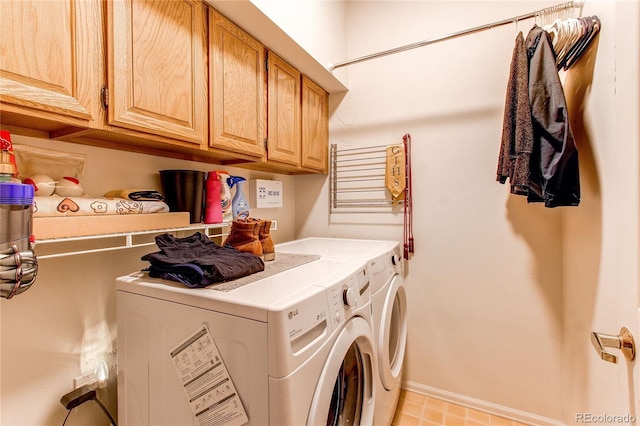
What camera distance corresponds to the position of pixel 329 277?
96 cm

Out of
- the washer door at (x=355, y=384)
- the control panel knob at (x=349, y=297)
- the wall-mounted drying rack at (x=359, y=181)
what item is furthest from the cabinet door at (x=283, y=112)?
the washer door at (x=355, y=384)

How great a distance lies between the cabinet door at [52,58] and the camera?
27.7 inches

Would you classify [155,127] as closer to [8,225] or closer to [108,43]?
[108,43]

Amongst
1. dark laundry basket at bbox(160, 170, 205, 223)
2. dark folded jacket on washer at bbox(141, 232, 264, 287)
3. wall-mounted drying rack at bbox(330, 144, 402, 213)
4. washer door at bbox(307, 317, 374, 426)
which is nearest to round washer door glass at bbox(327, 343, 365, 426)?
washer door at bbox(307, 317, 374, 426)

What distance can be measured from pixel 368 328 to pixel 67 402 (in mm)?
1074

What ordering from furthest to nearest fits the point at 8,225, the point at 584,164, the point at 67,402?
1. the point at 584,164
2. the point at 67,402
3. the point at 8,225

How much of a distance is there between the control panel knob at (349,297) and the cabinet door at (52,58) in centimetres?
95

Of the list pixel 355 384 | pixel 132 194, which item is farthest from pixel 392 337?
pixel 132 194

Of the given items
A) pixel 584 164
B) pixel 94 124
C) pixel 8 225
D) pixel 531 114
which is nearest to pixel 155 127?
pixel 94 124

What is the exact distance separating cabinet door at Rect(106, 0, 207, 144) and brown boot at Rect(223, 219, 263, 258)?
0.40 meters

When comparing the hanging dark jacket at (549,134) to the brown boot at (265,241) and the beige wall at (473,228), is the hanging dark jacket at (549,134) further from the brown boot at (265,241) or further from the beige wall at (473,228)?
the brown boot at (265,241)

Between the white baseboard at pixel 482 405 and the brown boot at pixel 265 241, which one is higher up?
the brown boot at pixel 265 241

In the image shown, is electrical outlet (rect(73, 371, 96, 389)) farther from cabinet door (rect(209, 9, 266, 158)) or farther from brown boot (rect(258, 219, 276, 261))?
cabinet door (rect(209, 9, 266, 158))

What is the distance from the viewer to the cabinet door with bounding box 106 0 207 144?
2.98 feet
